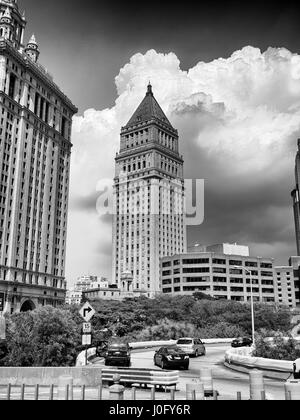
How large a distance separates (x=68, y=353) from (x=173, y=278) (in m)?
139

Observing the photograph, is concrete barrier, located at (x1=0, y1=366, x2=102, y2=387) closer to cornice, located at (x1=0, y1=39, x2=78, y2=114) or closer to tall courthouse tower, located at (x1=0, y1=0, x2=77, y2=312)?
tall courthouse tower, located at (x1=0, y1=0, x2=77, y2=312)

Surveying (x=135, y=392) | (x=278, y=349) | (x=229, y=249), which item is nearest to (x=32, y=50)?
(x=229, y=249)

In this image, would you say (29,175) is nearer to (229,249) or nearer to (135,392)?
(229,249)

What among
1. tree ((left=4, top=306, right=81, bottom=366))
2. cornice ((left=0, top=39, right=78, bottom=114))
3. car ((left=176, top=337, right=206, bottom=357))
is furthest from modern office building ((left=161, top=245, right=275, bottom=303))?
tree ((left=4, top=306, right=81, bottom=366))

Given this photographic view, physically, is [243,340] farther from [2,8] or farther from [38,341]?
[2,8]

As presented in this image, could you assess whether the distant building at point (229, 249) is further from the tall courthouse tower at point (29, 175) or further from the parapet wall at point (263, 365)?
the parapet wall at point (263, 365)

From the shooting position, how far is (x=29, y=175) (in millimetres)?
118625

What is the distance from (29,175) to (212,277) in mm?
78063

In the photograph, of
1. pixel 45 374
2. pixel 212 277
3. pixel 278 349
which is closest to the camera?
pixel 45 374

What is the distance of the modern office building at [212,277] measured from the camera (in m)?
163

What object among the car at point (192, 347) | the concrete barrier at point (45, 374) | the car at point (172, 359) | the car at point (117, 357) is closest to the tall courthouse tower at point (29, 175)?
the car at point (192, 347)

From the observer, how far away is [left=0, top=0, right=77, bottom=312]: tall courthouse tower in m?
110

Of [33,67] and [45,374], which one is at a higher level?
[33,67]

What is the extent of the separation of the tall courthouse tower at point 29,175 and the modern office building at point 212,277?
52574 mm
